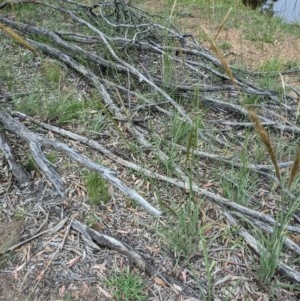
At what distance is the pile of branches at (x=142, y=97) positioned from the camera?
2.07 metres

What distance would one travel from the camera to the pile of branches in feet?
6.79

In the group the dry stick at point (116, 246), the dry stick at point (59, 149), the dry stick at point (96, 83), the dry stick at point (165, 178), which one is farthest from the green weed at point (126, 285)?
the dry stick at point (96, 83)

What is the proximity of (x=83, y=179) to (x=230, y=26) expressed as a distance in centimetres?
379

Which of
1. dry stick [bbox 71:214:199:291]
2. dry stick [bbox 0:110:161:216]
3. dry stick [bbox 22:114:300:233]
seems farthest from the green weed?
dry stick [bbox 22:114:300:233]

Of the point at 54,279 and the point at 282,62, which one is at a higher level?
the point at 282,62

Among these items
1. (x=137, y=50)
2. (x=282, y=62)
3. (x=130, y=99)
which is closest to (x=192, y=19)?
(x=282, y=62)

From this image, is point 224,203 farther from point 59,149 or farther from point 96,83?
point 96,83

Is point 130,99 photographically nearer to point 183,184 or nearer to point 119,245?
point 183,184

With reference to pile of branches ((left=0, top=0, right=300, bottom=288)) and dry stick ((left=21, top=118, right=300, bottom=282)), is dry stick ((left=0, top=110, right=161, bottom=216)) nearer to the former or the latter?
pile of branches ((left=0, top=0, right=300, bottom=288))

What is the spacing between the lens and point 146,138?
253 cm

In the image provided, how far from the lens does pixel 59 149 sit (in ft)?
7.23

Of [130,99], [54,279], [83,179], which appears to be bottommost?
[54,279]

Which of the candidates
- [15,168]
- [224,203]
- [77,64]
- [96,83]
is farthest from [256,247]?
[77,64]

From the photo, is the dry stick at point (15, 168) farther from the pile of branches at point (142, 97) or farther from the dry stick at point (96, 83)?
the dry stick at point (96, 83)
